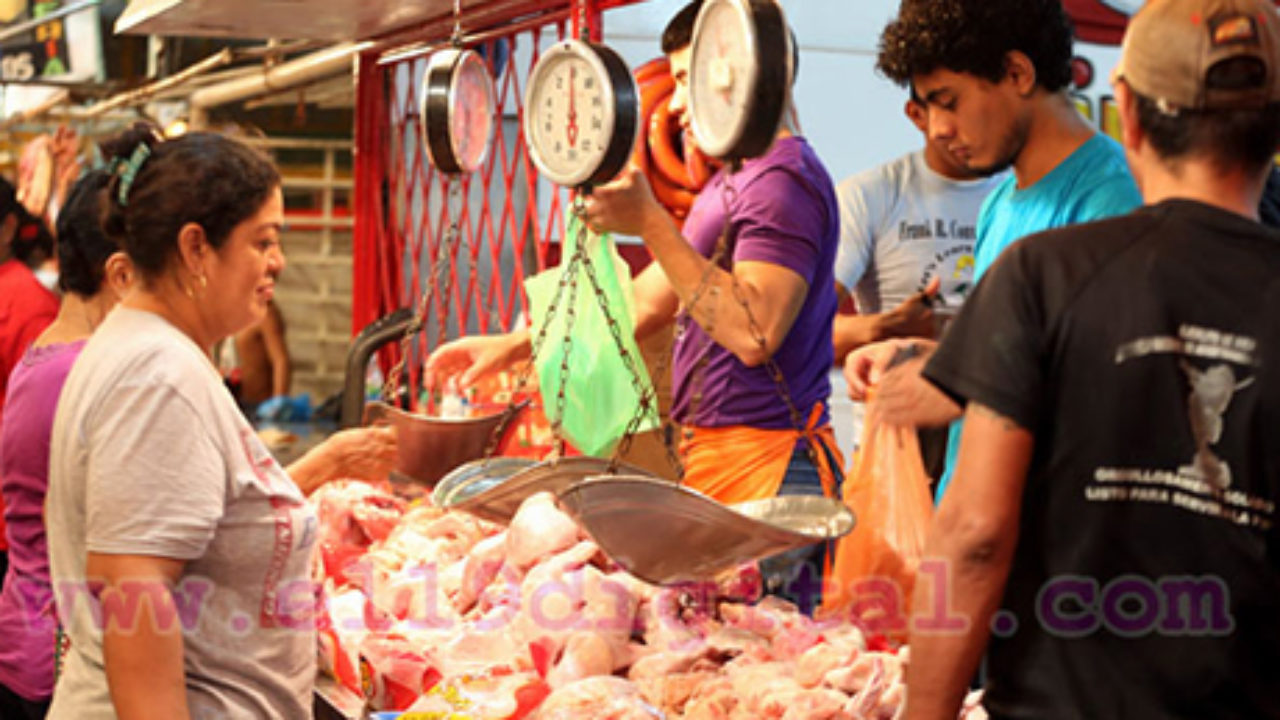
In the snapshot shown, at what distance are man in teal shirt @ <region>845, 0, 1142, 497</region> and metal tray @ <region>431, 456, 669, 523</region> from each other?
53 cm

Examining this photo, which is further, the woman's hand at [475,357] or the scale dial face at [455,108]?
the woman's hand at [475,357]

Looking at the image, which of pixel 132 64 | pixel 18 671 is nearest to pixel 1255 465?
pixel 18 671

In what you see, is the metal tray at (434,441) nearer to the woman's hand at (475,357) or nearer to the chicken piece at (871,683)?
the woman's hand at (475,357)

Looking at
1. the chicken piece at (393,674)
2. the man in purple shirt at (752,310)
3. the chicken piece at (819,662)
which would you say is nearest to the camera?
the chicken piece at (819,662)

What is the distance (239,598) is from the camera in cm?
200

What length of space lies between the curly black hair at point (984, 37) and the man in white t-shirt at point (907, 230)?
2.14 m

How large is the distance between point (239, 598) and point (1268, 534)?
1256 millimetres

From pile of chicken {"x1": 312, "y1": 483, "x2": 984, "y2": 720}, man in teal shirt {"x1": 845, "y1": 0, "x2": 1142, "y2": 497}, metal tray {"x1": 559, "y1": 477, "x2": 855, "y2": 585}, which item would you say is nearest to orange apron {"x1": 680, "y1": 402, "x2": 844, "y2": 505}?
pile of chicken {"x1": 312, "y1": 483, "x2": 984, "y2": 720}

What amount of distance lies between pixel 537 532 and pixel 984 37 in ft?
3.63

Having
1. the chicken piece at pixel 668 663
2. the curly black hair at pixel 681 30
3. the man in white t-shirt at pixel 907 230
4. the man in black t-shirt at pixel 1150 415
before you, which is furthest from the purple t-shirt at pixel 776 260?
the man in white t-shirt at pixel 907 230

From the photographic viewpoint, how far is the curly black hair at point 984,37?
2.19 m

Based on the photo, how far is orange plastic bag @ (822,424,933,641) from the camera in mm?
2545

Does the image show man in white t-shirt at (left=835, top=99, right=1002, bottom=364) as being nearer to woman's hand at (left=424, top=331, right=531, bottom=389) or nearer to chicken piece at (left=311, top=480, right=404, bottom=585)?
woman's hand at (left=424, top=331, right=531, bottom=389)

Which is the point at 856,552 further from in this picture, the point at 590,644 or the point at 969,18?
the point at 969,18
